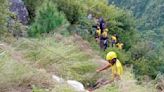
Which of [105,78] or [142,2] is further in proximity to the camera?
[142,2]

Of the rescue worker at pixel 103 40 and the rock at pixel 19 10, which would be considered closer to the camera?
the rock at pixel 19 10

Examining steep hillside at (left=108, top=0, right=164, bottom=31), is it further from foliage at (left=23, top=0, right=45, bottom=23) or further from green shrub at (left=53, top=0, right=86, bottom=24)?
foliage at (left=23, top=0, right=45, bottom=23)

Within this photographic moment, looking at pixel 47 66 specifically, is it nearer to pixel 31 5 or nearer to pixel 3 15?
pixel 3 15

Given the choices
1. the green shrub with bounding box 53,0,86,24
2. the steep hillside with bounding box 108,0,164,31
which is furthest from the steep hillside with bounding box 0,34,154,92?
the steep hillside with bounding box 108,0,164,31

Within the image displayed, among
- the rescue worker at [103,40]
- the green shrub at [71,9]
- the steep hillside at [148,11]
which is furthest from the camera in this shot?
the steep hillside at [148,11]

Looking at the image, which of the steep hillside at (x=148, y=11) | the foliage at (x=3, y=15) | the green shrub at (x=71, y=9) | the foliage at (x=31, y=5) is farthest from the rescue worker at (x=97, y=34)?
the steep hillside at (x=148, y=11)

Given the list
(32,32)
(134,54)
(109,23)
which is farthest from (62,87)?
(109,23)

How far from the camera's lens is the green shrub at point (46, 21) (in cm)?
1594

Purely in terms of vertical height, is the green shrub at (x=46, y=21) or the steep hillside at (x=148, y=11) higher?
the green shrub at (x=46, y=21)

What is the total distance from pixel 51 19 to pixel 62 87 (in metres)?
8.94

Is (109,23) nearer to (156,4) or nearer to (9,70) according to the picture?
(9,70)

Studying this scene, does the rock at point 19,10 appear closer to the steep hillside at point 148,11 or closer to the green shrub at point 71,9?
the green shrub at point 71,9

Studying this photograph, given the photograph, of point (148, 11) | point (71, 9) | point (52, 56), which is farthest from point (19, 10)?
point (148, 11)

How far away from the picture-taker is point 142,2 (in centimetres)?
8575
